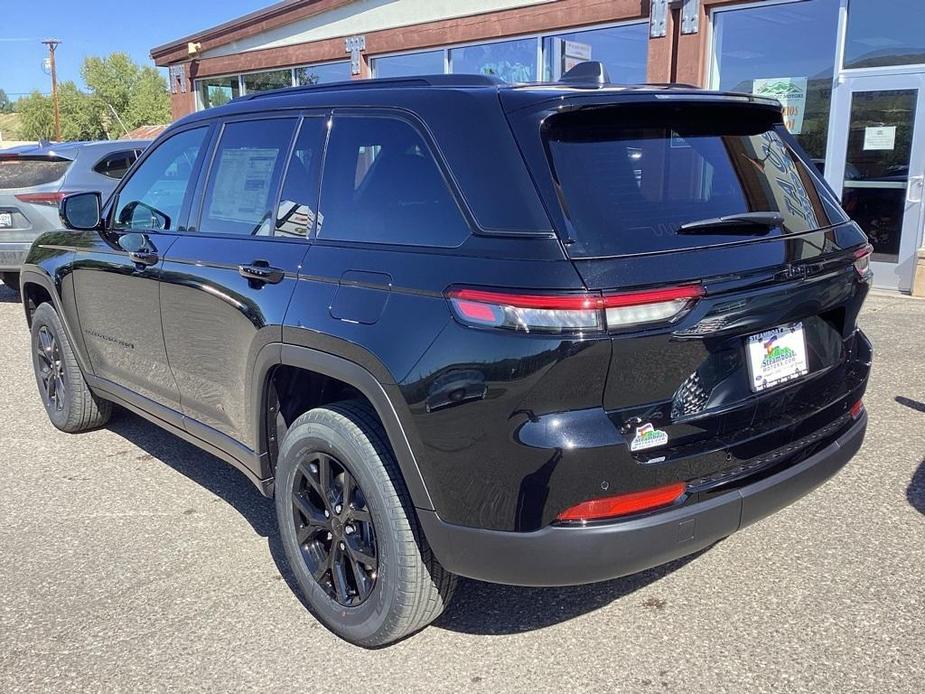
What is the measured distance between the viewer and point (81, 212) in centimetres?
427

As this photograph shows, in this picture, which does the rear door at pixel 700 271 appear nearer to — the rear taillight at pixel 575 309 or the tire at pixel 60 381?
the rear taillight at pixel 575 309

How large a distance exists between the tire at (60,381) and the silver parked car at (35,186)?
14.4 ft

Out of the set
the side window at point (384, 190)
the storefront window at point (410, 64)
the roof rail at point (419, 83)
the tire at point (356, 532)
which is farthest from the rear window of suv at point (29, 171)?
the tire at point (356, 532)

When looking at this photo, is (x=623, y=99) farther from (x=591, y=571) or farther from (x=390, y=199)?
(x=591, y=571)

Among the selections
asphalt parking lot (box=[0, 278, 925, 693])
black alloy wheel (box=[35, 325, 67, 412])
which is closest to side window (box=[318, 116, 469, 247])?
asphalt parking lot (box=[0, 278, 925, 693])

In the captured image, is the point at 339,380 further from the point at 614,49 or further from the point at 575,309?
the point at 614,49

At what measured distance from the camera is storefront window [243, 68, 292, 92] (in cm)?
1547

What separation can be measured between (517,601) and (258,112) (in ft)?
7.17

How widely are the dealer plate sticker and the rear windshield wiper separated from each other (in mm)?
322

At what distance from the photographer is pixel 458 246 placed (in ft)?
7.85

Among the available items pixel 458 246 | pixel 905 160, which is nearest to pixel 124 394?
pixel 458 246

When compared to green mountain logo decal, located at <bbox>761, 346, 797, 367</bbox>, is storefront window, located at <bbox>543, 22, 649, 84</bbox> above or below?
above

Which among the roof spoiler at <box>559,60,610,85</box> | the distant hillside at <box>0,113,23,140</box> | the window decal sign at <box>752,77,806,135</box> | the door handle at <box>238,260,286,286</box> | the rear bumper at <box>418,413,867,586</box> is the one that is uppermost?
the distant hillside at <box>0,113,23,140</box>

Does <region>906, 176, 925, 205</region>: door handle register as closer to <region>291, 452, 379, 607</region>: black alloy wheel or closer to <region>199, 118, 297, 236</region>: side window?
<region>199, 118, 297, 236</region>: side window
